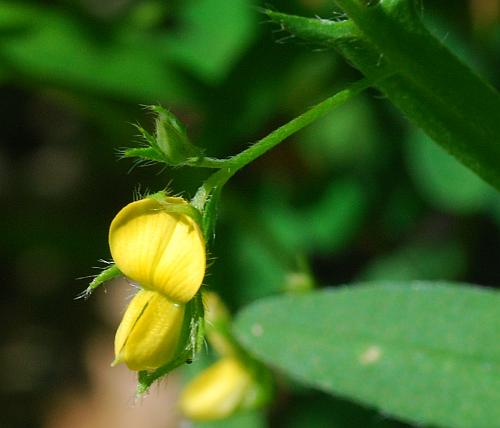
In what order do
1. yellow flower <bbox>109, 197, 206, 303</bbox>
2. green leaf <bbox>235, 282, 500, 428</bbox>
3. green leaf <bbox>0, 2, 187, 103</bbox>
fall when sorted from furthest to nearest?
1. green leaf <bbox>0, 2, 187, 103</bbox>
2. green leaf <bbox>235, 282, 500, 428</bbox>
3. yellow flower <bbox>109, 197, 206, 303</bbox>

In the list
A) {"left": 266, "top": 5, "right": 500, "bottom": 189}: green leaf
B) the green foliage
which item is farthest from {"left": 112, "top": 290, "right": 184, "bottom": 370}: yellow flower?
the green foliage

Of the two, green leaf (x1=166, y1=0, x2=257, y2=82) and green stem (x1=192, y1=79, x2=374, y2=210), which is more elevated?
green stem (x1=192, y1=79, x2=374, y2=210)

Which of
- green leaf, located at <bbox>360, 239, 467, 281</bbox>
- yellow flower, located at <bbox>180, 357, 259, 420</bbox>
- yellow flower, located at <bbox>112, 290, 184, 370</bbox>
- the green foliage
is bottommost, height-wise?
yellow flower, located at <bbox>180, 357, 259, 420</bbox>

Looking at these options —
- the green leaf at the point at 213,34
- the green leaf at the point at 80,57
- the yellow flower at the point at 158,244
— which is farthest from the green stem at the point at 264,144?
the green leaf at the point at 213,34

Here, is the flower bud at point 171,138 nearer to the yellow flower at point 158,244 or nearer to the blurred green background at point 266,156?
the yellow flower at point 158,244

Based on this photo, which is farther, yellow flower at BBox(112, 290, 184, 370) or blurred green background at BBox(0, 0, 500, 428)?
blurred green background at BBox(0, 0, 500, 428)

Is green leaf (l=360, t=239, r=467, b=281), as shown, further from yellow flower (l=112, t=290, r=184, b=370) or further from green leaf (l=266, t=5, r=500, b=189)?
yellow flower (l=112, t=290, r=184, b=370)

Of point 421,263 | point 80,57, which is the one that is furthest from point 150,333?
point 421,263
